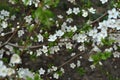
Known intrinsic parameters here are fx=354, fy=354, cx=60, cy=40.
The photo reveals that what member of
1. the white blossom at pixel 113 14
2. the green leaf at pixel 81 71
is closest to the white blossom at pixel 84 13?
the green leaf at pixel 81 71

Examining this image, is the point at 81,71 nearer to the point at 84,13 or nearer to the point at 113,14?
the point at 84,13

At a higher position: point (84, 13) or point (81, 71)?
point (84, 13)

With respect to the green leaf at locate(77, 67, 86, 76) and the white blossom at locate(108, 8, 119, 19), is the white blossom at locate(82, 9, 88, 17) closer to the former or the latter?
the green leaf at locate(77, 67, 86, 76)

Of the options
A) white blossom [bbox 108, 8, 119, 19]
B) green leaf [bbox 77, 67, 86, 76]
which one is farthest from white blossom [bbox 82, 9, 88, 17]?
white blossom [bbox 108, 8, 119, 19]

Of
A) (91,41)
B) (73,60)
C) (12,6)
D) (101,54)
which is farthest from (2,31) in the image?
(101,54)

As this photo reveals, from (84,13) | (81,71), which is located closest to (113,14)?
(84,13)

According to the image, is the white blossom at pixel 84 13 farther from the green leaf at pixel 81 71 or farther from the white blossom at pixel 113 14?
the white blossom at pixel 113 14

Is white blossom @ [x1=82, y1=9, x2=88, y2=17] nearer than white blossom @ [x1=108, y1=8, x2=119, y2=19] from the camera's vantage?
No

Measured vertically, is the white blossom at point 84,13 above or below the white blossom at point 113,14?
above

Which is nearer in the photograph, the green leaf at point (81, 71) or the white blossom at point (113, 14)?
the white blossom at point (113, 14)

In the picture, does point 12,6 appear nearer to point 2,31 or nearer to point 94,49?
point 2,31

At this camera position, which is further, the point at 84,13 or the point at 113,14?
the point at 84,13
